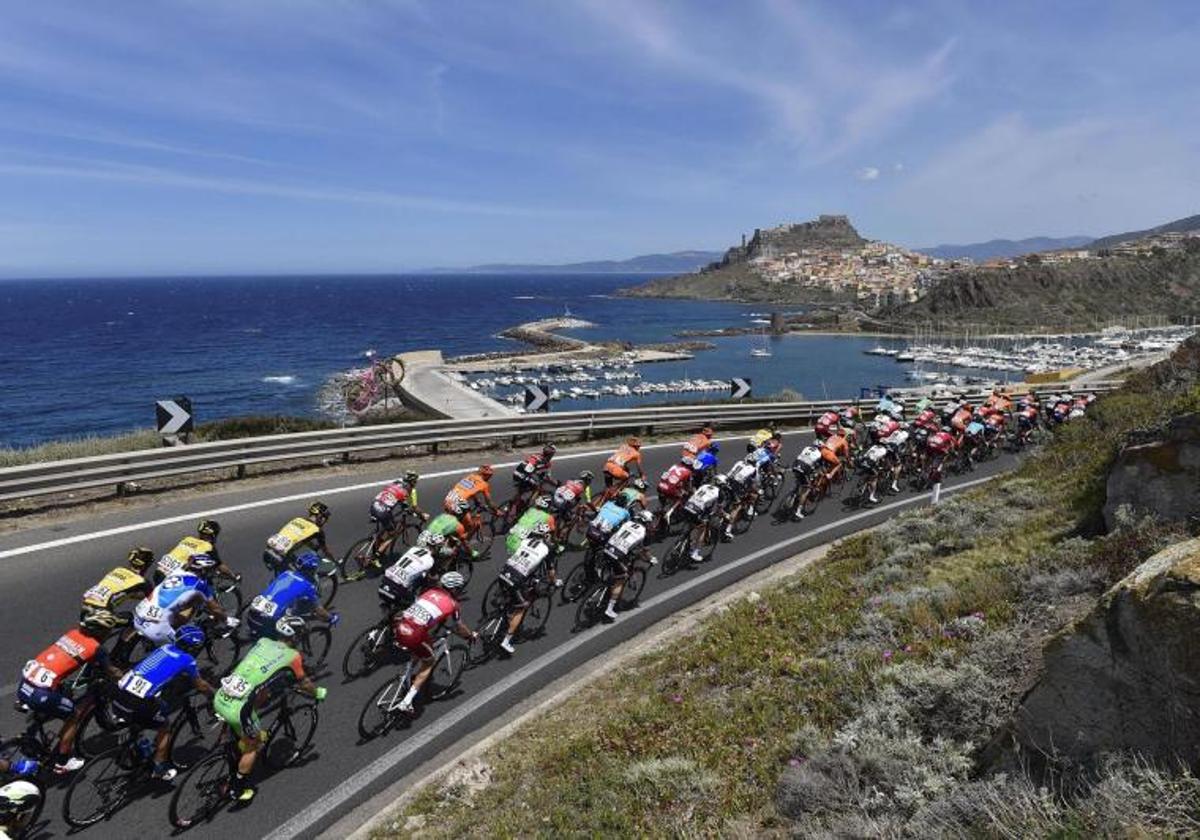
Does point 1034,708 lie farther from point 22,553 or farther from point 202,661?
point 22,553

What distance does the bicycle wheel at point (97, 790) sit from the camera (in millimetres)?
5883

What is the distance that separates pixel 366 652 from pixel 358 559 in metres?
2.50

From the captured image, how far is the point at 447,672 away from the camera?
837 centimetres

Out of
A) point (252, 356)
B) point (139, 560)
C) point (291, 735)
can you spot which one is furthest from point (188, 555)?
point (252, 356)

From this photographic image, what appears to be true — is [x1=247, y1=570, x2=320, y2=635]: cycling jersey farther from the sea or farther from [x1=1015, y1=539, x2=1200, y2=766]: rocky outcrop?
the sea

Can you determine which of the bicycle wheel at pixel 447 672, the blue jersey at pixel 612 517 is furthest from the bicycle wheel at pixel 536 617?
the blue jersey at pixel 612 517

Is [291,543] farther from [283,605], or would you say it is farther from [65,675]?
[65,675]

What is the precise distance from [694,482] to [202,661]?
8.69 meters

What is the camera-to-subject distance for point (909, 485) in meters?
17.0

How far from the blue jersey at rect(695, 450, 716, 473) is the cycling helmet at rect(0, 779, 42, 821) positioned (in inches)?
403

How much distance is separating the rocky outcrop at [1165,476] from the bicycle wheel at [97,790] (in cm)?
1073

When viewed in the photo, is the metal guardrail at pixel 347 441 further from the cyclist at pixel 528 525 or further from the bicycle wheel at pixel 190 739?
the bicycle wheel at pixel 190 739

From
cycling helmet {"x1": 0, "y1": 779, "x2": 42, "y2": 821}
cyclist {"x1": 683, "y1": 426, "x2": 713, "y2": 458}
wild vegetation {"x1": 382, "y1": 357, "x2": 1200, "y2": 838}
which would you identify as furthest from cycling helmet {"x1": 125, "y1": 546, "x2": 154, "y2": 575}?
cyclist {"x1": 683, "y1": 426, "x2": 713, "y2": 458}

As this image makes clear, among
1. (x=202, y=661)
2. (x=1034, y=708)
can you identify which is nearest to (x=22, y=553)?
(x=202, y=661)
